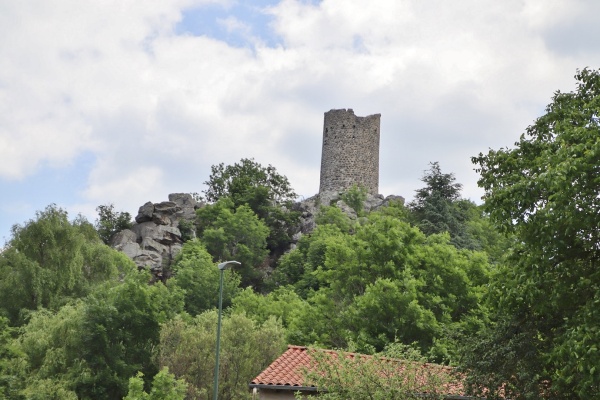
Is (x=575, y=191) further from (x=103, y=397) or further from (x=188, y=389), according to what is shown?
(x=103, y=397)

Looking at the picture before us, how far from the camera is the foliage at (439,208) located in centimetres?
5531

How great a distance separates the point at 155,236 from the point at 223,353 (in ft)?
120

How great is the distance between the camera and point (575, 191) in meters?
17.4

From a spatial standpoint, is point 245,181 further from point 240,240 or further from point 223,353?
point 223,353

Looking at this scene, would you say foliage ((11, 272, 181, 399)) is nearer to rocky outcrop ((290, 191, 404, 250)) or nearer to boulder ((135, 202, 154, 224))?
boulder ((135, 202, 154, 224))

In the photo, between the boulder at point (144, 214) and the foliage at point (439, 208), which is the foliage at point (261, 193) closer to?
the boulder at point (144, 214)

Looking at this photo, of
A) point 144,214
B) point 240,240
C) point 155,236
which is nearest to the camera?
point 155,236

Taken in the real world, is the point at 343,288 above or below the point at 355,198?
below

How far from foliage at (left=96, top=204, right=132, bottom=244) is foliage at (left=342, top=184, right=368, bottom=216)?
17815mm

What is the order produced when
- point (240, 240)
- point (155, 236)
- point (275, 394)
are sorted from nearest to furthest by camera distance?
point (275, 394)
point (155, 236)
point (240, 240)

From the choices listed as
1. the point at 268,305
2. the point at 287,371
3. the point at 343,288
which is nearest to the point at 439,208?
the point at 268,305

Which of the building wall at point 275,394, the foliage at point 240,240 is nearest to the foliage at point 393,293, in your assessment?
the building wall at point 275,394

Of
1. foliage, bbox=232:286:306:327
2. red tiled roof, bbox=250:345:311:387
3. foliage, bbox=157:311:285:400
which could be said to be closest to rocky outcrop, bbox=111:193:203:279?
foliage, bbox=232:286:306:327

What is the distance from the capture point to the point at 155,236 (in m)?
72.6
